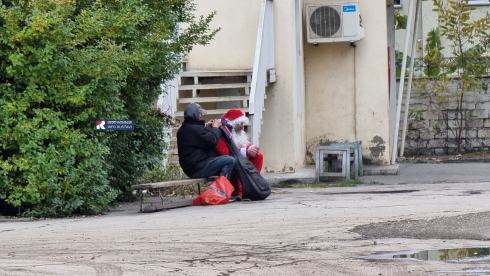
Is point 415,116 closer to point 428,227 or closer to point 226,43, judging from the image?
point 226,43

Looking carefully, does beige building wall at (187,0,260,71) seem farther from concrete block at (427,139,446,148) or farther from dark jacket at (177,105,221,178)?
concrete block at (427,139,446,148)

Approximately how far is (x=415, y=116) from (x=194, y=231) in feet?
42.8

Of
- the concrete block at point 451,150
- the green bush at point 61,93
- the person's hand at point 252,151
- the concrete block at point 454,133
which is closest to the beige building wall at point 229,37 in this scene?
the person's hand at point 252,151

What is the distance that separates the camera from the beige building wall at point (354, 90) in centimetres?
1523

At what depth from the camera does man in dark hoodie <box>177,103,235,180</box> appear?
9.85 meters

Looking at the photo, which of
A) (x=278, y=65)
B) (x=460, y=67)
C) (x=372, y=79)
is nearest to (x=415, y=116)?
(x=460, y=67)

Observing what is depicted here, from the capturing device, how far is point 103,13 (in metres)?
8.64

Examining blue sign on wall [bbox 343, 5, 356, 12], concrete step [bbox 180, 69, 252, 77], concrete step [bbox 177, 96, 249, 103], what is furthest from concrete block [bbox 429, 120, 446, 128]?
concrete step [bbox 177, 96, 249, 103]

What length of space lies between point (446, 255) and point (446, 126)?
13.9m

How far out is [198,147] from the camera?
9.96 meters

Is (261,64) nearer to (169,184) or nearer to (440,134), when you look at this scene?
(169,184)

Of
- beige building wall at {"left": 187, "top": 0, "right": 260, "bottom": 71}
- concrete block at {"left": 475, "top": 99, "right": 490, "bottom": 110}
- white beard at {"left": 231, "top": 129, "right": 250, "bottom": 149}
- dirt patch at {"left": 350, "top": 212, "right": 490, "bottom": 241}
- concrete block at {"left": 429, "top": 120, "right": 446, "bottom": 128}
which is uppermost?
beige building wall at {"left": 187, "top": 0, "right": 260, "bottom": 71}

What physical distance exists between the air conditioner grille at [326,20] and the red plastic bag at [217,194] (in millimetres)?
5989

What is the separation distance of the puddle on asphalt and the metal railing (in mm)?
6161
